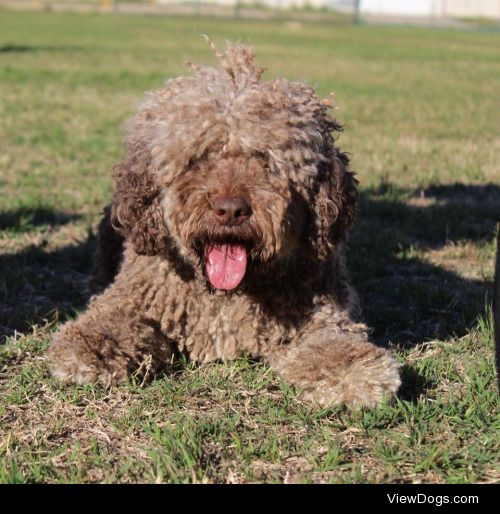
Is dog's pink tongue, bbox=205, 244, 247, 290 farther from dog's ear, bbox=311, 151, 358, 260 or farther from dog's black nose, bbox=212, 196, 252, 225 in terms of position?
dog's ear, bbox=311, 151, 358, 260

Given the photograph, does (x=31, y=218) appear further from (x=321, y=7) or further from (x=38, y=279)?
(x=321, y=7)

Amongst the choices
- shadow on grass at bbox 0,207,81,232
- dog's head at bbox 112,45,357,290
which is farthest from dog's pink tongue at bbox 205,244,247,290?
shadow on grass at bbox 0,207,81,232

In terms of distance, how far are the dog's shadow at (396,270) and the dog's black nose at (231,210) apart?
44.1 inches

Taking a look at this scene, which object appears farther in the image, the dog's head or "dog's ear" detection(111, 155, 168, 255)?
"dog's ear" detection(111, 155, 168, 255)

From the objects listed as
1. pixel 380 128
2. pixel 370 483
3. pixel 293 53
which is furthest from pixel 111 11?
pixel 370 483

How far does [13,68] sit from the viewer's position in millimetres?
18609

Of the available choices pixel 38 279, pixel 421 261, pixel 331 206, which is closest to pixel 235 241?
pixel 331 206

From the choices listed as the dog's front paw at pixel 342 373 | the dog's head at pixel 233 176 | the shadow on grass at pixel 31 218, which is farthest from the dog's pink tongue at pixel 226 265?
the shadow on grass at pixel 31 218

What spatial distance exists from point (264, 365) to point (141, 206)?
988mm

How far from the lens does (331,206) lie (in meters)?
4.21

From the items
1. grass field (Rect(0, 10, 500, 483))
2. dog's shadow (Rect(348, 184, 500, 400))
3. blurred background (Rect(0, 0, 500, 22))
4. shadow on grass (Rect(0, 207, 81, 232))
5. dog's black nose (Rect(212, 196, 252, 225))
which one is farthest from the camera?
blurred background (Rect(0, 0, 500, 22))

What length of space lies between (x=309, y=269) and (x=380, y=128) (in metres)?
8.07

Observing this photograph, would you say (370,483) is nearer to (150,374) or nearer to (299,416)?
(299,416)

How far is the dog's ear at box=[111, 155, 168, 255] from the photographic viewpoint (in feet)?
13.9
